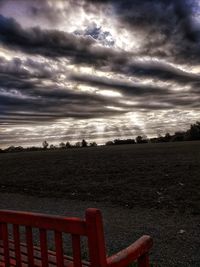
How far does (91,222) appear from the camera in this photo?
99.6 inches

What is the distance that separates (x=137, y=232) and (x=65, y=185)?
7336mm

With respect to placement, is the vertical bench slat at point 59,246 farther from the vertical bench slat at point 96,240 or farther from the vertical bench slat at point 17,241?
the vertical bench slat at point 17,241

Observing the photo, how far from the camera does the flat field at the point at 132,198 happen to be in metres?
7.06

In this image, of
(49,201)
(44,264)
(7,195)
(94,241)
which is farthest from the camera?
(7,195)

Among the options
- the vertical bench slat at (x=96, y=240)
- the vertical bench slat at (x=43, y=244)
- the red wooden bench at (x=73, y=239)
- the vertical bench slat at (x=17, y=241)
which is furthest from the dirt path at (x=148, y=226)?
the vertical bench slat at (x=96, y=240)

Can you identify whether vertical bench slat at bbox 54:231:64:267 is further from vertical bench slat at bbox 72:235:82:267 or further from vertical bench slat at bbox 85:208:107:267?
vertical bench slat at bbox 85:208:107:267

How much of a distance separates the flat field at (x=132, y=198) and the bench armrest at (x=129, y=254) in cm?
282

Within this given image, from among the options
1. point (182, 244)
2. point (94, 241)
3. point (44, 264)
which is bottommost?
point (182, 244)

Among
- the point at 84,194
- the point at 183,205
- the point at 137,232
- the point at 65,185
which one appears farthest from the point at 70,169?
the point at 137,232

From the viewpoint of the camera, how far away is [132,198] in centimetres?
1142

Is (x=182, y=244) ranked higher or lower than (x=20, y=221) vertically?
lower

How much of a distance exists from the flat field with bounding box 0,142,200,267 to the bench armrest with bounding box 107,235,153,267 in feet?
9.26

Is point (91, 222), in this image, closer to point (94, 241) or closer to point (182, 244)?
point (94, 241)

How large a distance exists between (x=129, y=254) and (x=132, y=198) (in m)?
8.49
